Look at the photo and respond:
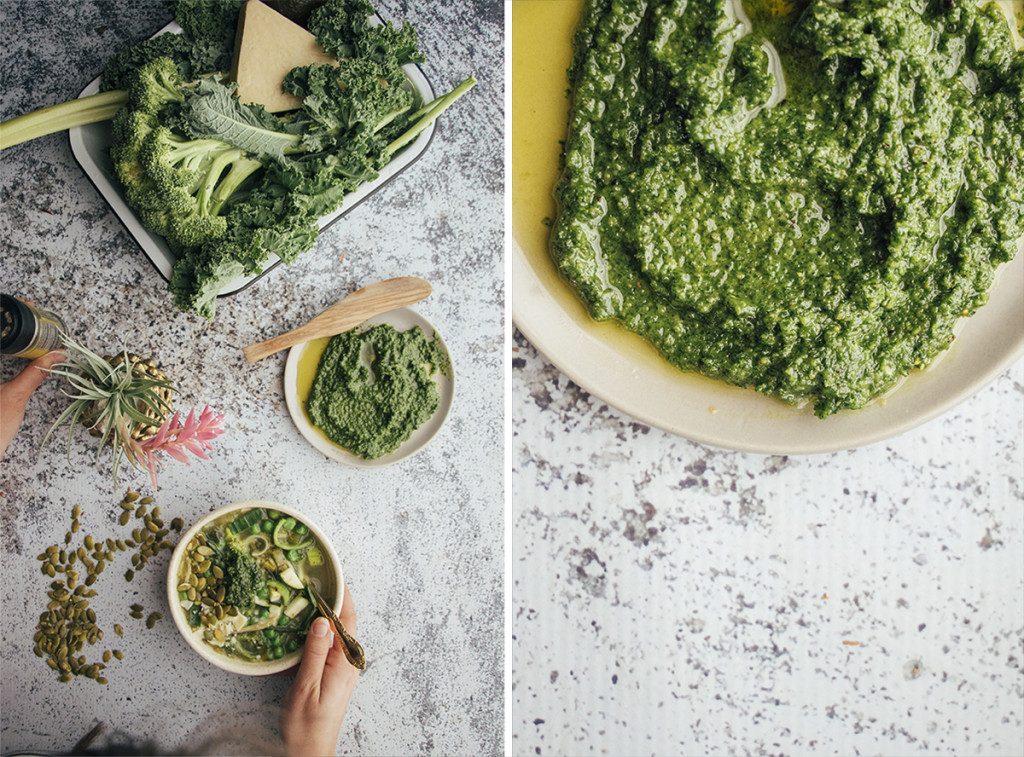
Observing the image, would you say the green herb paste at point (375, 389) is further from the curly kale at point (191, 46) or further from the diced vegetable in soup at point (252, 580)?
the curly kale at point (191, 46)

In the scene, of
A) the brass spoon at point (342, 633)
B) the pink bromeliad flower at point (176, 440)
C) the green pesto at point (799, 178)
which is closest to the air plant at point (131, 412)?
the pink bromeliad flower at point (176, 440)

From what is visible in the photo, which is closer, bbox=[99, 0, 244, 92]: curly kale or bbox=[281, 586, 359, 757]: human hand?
bbox=[99, 0, 244, 92]: curly kale

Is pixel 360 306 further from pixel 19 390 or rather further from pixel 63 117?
A: pixel 19 390

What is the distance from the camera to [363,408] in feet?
5.41

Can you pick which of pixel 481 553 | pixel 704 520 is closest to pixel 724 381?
pixel 704 520

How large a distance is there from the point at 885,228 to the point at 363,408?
1369 millimetres

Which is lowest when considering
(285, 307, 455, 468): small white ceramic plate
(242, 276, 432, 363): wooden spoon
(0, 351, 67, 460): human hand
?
(0, 351, 67, 460): human hand

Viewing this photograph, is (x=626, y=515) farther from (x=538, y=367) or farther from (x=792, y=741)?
(x=792, y=741)

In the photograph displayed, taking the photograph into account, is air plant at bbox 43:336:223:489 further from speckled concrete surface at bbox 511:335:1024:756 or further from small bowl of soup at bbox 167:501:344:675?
speckled concrete surface at bbox 511:335:1024:756

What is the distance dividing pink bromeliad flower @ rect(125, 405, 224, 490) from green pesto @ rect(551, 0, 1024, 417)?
0.97 m

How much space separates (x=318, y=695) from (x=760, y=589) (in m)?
1.27

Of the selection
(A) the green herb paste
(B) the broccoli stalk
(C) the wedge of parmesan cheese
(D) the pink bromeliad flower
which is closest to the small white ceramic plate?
(A) the green herb paste

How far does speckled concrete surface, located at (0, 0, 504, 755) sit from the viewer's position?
1.67 metres

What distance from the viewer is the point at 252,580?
1603mm
